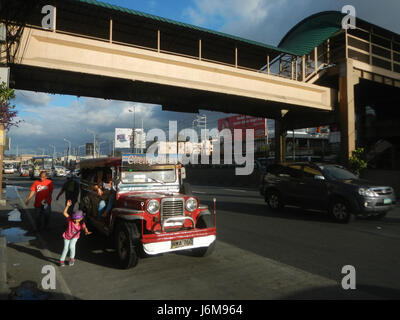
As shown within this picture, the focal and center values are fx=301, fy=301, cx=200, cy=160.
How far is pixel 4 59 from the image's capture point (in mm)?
12227

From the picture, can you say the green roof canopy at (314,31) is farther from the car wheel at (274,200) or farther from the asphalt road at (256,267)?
the asphalt road at (256,267)

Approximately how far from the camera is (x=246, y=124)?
6047 centimetres

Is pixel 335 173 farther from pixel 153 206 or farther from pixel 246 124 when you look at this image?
pixel 246 124

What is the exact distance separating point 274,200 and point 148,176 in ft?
22.2

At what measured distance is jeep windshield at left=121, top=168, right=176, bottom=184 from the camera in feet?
21.5

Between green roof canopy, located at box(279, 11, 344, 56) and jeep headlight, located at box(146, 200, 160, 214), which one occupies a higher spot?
green roof canopy, located at box(279, 11, 344, 56)

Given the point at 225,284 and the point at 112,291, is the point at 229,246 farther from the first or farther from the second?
the point at 112,291

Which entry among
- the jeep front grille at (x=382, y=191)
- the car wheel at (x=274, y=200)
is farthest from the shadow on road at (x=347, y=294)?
the car wheel at (x=274, y=200)

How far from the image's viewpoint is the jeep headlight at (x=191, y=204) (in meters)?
5.96

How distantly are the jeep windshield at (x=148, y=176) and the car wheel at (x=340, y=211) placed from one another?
5642mm

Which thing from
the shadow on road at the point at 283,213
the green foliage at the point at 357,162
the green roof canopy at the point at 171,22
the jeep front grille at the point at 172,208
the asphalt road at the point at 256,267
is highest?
the green roof canopy at the point at 171,22

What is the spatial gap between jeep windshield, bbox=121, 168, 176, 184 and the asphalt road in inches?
65.7

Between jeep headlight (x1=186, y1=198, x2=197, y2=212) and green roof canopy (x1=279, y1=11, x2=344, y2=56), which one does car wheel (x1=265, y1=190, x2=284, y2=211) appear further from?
green roof canopy (x1=279, y1=11, x2=344, y2=56)

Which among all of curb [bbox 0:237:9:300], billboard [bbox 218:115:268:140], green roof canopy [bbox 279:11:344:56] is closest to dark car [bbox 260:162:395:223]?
curb [bbox 0:237:9:300]
